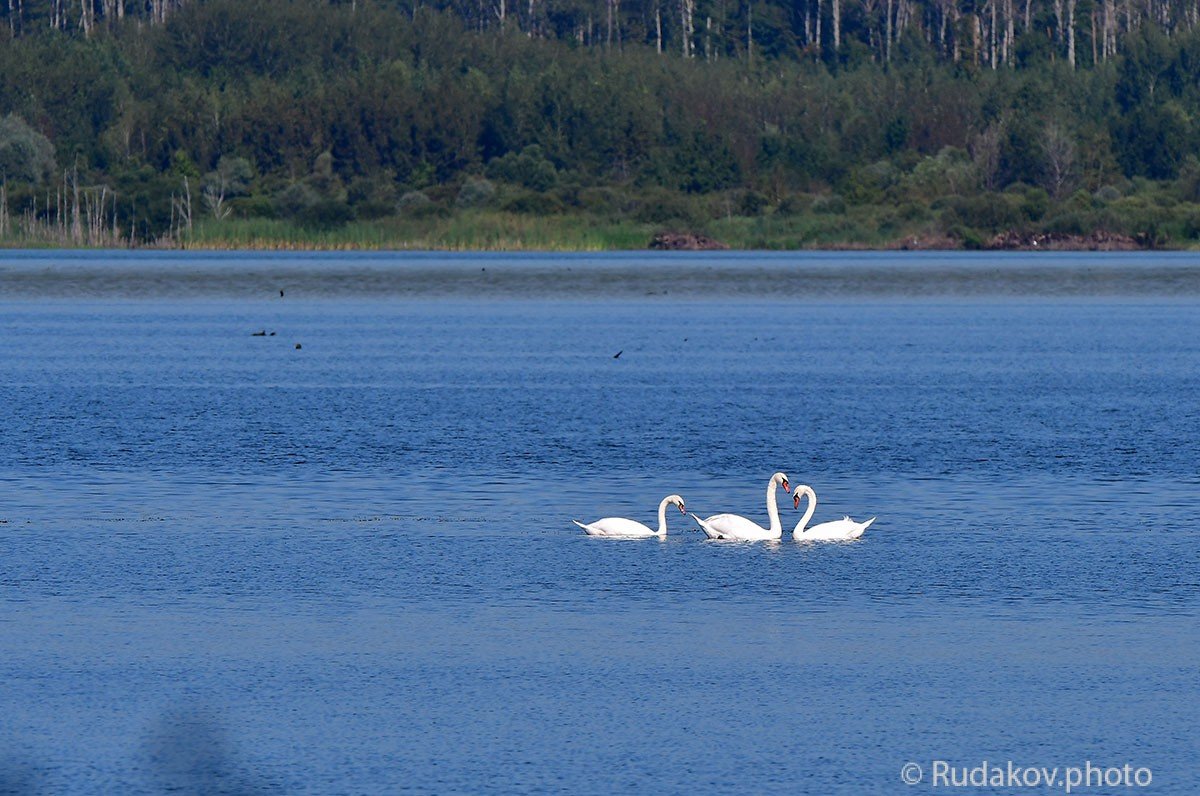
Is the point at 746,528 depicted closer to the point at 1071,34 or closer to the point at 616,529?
the point at 616,529

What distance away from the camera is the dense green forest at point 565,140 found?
473 ft

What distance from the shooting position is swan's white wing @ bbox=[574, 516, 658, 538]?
71.1 feet

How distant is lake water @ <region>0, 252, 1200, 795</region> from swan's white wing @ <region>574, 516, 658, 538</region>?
13cm

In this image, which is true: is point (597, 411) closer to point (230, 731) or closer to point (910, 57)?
point (230, 731)

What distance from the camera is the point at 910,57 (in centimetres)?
19725

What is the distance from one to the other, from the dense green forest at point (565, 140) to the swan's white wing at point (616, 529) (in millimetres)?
116653

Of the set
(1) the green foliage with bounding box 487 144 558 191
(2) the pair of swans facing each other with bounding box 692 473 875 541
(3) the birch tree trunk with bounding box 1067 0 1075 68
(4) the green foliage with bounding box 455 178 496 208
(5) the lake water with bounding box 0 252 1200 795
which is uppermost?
(3) the birch tree trunk with bounding box 1067 0 1075 68

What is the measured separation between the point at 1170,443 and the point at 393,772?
65.9ft

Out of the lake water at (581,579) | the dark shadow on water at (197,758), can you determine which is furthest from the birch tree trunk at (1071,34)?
the dark shadow on water at (197,758)

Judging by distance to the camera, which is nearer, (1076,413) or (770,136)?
(1076,413)

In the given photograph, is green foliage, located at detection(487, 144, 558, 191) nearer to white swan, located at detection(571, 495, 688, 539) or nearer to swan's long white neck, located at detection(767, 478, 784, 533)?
white swan, located at detection(571, 495, 688, 539)

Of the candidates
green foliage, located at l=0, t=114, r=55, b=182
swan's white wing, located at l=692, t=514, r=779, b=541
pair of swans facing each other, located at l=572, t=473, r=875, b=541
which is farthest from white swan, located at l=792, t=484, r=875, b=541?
green foliage, located at l=0, t=114, r=55, b=182

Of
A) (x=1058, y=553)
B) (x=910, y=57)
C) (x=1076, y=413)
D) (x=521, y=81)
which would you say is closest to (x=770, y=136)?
(x=521, y=81)

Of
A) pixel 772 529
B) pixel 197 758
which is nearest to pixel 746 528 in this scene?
pixel 772 529
